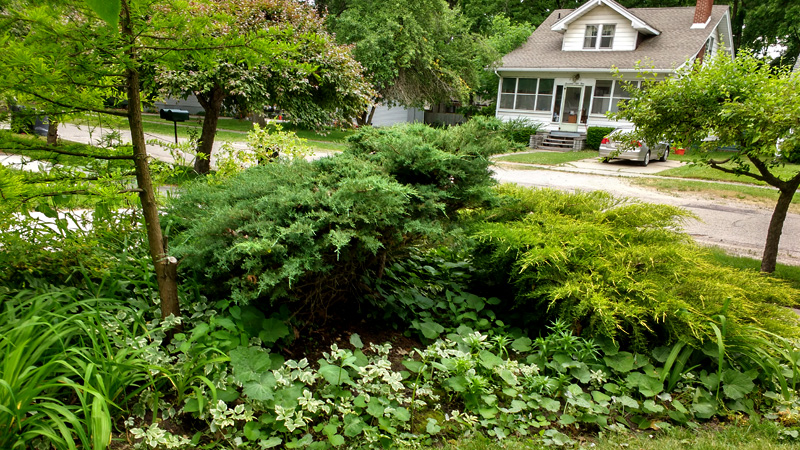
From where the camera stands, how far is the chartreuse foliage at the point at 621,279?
3242mm

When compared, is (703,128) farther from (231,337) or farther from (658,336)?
(231,337)

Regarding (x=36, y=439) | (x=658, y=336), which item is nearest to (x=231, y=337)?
(x=36, y=439)

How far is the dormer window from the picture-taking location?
23797 millimetres

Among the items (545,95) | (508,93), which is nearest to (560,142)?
(545,95)

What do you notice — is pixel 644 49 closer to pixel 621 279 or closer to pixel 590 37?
pixel 590 37

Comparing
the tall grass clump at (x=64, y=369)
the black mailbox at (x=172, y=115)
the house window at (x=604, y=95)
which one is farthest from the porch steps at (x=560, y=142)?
the tall grass clump at (x=64, y=369)

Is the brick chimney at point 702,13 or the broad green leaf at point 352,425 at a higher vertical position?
the brick chimney at point 702,13

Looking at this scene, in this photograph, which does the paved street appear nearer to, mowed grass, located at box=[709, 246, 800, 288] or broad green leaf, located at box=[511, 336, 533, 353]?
mowed grass, located at box=[709, 246, 800, 288]

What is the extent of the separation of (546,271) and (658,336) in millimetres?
910

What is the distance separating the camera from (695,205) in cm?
1075

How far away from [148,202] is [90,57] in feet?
2.64

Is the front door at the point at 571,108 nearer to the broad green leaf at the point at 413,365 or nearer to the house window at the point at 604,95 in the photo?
the house window at the point at 604,95

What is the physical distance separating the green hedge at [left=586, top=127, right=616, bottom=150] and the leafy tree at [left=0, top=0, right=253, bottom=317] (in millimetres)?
22328

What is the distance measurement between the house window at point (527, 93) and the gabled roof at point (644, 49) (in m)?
1.19
